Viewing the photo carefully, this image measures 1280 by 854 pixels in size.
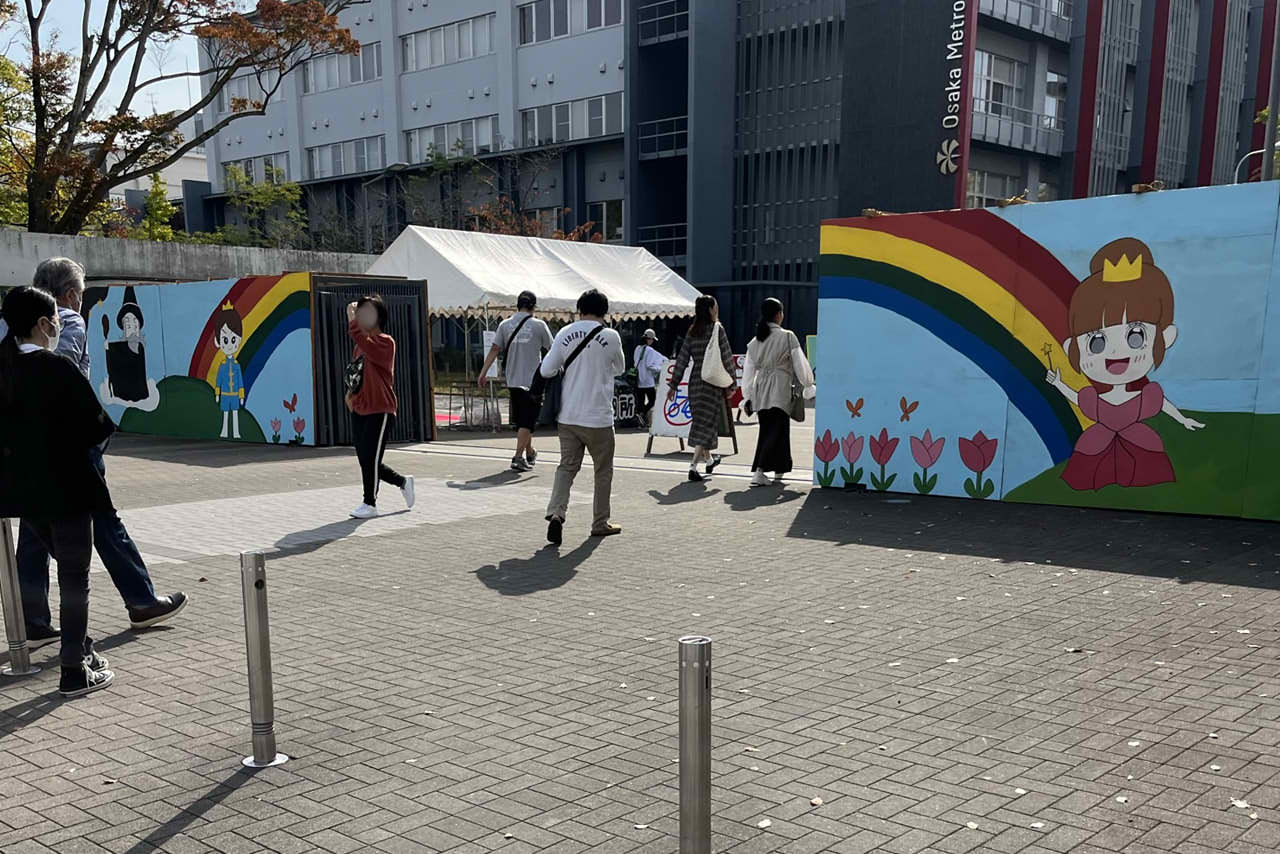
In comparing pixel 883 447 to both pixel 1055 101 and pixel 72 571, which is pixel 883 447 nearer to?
pixel 72 571

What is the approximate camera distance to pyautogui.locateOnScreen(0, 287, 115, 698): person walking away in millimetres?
4340

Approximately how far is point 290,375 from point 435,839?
41.1 feet

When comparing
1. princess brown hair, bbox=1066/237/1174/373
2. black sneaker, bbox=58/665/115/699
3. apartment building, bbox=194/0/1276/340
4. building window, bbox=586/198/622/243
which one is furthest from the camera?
building window, bbox=586/198/622/243

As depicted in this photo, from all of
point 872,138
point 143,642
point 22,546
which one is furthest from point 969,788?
point 872,138

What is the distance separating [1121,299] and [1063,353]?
638 millimetres

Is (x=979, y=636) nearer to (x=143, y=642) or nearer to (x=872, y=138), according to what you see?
(x=143, y=642)

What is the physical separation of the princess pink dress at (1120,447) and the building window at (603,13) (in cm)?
3532

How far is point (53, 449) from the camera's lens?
14.4 feet

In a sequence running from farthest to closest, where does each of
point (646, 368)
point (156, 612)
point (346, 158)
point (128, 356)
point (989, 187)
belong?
point (346, 158) < point (989, 187) < point (646, 368) < point (128, 356) < point (156, 612)

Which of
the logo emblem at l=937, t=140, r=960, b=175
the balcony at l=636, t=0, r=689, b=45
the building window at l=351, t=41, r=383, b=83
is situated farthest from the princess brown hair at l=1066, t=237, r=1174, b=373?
the building window at l=351, t=41, r=383, b=83

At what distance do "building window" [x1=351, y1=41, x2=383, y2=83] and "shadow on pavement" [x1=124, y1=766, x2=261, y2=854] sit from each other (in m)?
48.8

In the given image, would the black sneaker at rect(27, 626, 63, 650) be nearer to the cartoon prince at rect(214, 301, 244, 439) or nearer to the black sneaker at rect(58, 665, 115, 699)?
the black sneaker at rect(58, 665, 115, 699)

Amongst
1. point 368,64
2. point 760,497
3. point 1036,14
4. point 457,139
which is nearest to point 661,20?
point 457,139

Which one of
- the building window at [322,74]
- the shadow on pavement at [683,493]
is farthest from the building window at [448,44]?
the shadow on pavement at [683,493]
